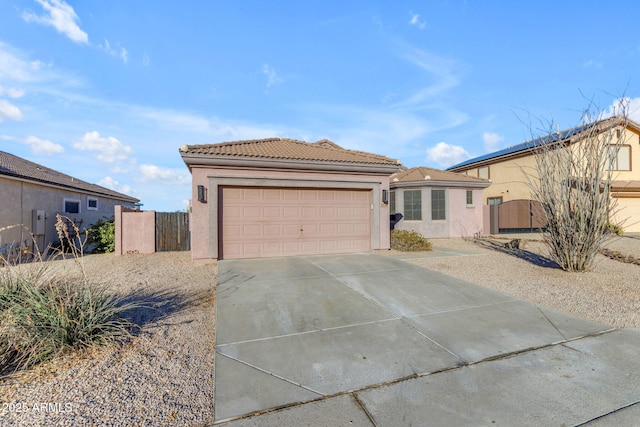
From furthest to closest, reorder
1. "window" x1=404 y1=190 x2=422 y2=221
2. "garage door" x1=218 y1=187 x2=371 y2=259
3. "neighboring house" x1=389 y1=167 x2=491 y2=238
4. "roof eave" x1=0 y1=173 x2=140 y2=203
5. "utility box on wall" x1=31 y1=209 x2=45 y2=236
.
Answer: "window" x1=404 y1=190 x2=422 y2=221 → "neighboring house" x1=389 y1=167 x2=491 y2=238 → "utility box on wall" x1=31 y1=209 x2=45 y2=236 → "roof eave" x1=0 y1=173 x2=140 y2=203 → "garage door" x1=218 y1=187 x2=371 y2=259

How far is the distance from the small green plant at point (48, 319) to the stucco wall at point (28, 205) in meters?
10.0

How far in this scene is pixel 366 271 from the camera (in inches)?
302

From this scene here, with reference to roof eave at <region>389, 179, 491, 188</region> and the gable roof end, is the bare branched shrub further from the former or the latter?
roof eave at <region>389, 179, 491, 188</region>

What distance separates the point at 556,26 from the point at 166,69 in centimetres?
1354

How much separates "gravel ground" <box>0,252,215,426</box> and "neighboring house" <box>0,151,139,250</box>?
827 cm

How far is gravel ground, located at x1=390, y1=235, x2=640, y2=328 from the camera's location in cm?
498

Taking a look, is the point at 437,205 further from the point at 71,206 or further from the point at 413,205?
the point at 71,206

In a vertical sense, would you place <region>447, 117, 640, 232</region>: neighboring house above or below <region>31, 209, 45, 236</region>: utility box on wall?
above

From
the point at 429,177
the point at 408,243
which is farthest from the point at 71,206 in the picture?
the point at 429,177

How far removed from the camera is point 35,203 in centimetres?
1256

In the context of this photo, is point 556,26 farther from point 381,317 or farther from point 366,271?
point 381,317

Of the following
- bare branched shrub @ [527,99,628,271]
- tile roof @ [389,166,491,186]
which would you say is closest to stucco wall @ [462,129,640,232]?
tile roof @ [389,166,491,186]

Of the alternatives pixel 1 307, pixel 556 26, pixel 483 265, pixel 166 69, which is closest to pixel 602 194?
pixel 483 265

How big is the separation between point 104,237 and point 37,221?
3549mm
